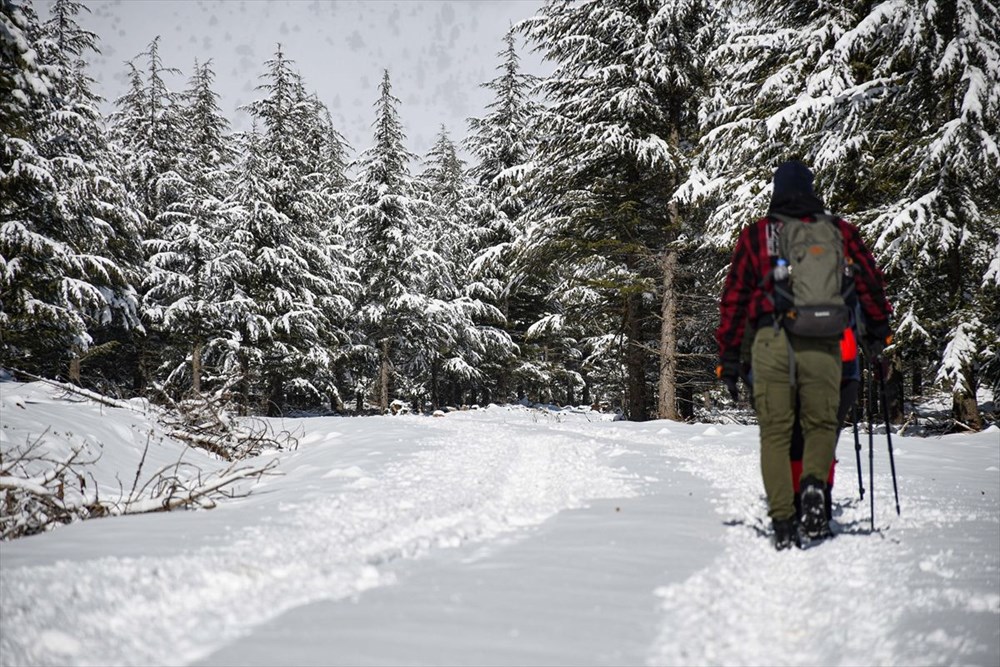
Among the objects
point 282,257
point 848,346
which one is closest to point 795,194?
point 848,346

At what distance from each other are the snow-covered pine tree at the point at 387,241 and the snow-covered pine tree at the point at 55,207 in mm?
8204

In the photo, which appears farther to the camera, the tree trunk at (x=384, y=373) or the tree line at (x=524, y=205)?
the tree trunk at (x=384, y=373)

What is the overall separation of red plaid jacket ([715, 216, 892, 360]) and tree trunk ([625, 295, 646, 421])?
1064 cm

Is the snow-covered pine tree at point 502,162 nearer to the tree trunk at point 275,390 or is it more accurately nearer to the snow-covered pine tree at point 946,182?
the tree trunk at point 275,390

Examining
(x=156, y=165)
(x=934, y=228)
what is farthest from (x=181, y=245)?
(x=934, y=228)

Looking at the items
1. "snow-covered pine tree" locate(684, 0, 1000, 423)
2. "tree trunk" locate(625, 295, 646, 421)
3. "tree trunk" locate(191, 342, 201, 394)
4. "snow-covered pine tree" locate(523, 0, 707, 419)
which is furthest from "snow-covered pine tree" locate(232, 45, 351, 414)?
"snow-covered pine tree" locate(684, 0, 1000, 423)

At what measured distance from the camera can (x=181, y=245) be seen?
20797mm

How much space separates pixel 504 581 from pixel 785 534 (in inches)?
62.9

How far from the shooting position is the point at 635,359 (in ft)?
47.9

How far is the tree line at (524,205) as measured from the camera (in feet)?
29.6

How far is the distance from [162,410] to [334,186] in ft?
75.4

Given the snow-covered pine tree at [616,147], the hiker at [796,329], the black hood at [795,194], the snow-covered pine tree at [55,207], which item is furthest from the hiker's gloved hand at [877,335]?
the snow-covered pine tree at [55,207]

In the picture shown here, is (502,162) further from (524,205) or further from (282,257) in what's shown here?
(282,257)

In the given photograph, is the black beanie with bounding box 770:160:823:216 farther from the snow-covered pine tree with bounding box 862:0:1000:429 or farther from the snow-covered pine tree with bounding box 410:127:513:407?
the snow-covered pine tree with bounding box 410:127:513:407
